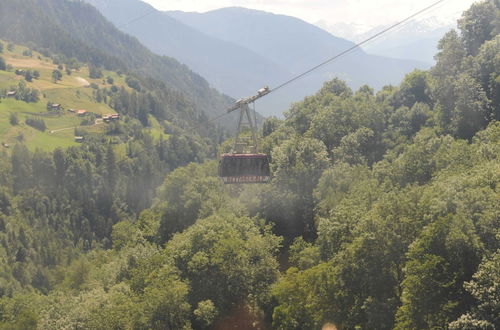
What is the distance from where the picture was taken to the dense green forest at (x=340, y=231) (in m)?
30.1

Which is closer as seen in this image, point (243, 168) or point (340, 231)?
point (340, 231)

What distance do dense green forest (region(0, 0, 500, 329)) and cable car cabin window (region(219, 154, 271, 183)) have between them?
6141 millimetres

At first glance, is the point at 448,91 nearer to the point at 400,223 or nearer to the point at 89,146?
the point at 400,223

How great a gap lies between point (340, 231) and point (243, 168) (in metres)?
10.6

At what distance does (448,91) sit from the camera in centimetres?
6191

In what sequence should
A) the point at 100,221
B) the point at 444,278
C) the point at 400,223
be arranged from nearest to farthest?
the point at 444,278, the point at 400,223, the point at 100,221

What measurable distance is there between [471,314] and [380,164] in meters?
29.3

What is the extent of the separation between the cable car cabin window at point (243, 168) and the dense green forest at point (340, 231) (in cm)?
614

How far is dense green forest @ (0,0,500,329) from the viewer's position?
3009cm

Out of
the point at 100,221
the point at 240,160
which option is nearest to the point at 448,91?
the point at 240,160

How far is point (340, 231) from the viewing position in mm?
41750

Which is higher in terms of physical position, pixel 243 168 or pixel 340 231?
pixel 243 168

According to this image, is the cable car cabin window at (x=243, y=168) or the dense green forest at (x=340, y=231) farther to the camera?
the cable car cabin window at (x=243, y=168)

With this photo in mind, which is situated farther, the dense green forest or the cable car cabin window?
the cable car cabin window
